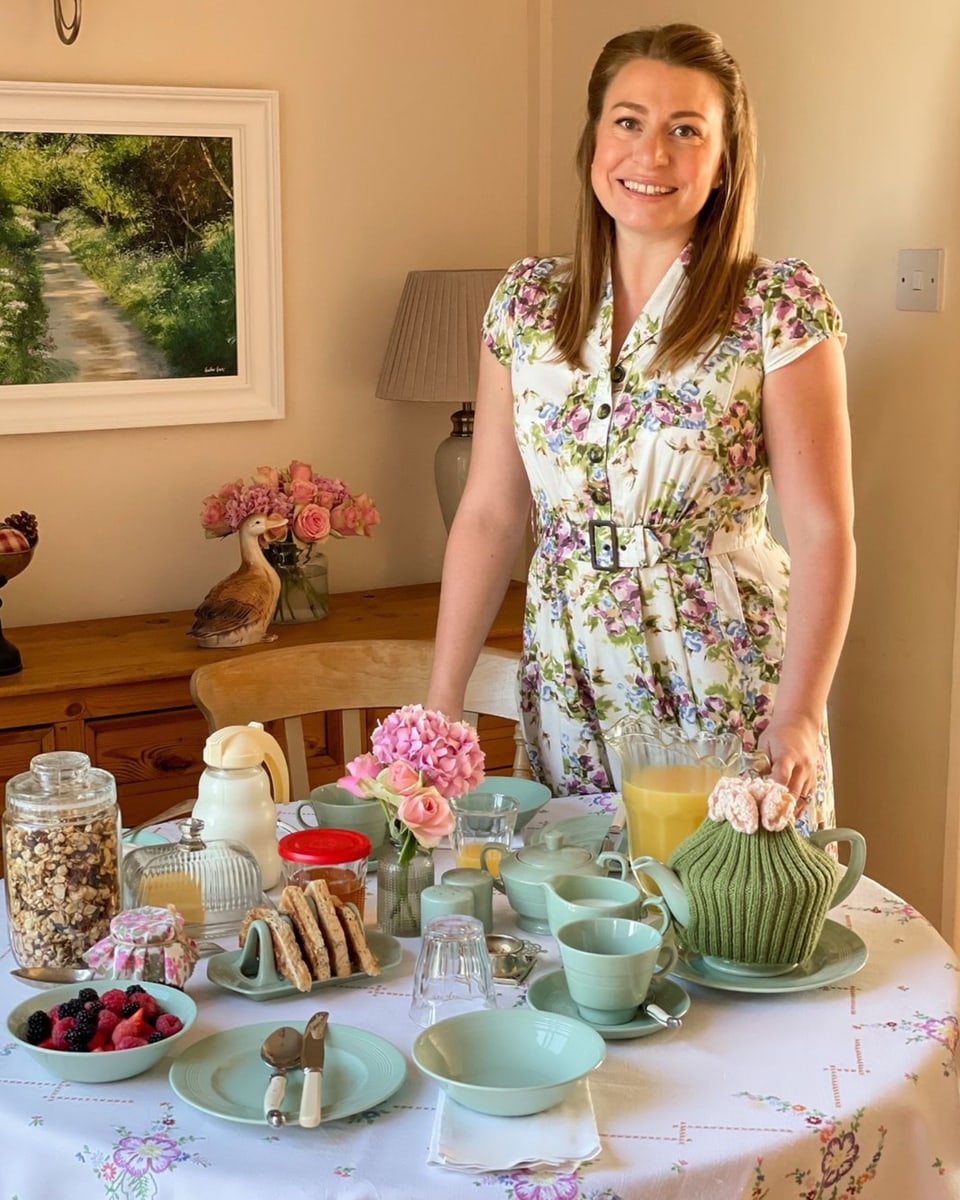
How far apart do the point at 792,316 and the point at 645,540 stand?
0.33m

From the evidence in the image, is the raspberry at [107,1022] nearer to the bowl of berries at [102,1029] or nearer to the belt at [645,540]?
the bowl of berries at [102,1029]

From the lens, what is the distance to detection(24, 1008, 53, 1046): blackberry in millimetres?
1224

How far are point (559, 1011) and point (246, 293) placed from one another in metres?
2.01

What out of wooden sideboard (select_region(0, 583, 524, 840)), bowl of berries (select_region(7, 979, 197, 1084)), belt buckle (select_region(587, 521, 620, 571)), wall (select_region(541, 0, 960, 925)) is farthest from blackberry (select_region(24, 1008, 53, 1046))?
wall (select_region(541, 0, 960, 925))

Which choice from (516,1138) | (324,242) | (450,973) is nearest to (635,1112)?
(516,1138)

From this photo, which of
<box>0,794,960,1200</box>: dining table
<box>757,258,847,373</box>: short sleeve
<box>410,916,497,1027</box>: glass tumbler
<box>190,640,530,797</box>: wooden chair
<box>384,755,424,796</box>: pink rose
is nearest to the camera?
<box>0,794,960,1200</box>: dining table

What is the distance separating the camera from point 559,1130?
45.0 inches

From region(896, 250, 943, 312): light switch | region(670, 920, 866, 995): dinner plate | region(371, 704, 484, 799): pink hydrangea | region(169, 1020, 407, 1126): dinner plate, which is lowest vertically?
region(169, 1020, 407, 1126): dinner plate

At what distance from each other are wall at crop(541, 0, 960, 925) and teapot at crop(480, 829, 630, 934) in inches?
43.7

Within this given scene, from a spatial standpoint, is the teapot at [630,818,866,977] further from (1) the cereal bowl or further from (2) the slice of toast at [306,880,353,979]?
(2) the slice of toast at [306,880,353,979]

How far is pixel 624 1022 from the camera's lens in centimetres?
130

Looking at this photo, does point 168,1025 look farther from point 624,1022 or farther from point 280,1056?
point 624,1022

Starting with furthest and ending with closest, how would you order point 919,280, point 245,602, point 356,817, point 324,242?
point 324,242
point 245,602
point 919,280
point 356,817

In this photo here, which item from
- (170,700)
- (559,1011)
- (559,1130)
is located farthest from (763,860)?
(170,700)
